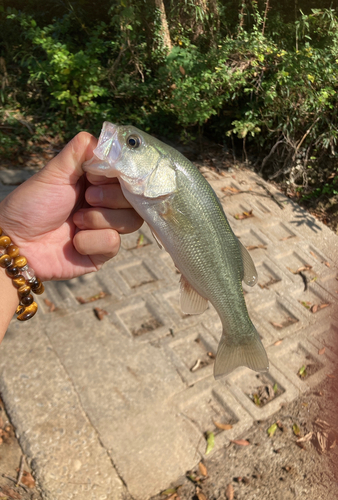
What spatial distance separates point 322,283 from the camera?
198 inches

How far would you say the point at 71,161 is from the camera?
2025 mm

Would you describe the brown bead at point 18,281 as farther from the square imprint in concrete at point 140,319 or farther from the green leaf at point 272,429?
the green leaf at point 272,429

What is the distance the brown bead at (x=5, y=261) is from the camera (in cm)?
208

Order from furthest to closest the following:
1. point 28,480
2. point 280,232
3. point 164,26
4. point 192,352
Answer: point 164,26, point 280,232, point 192,352, point 28,480

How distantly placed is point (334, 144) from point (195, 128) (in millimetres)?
2626

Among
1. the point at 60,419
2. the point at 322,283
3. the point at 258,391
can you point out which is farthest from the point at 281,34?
the point at 60,419

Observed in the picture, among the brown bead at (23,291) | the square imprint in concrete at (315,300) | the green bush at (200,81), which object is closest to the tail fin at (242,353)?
the brown bead at (23,291)

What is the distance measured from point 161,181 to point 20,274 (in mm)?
986

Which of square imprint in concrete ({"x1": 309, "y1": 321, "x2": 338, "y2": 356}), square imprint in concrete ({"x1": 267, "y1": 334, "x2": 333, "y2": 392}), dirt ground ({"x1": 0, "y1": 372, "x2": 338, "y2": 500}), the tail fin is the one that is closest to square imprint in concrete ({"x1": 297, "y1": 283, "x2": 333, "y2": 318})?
square imprint in concrete ({"x1": 309, "y1": 321, "x2": 338, "y2": 356})

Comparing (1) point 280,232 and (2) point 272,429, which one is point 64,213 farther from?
(1) point 280,232

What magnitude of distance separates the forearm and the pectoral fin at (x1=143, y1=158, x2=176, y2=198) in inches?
37.4

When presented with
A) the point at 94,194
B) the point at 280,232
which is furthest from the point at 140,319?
the point at 280,232

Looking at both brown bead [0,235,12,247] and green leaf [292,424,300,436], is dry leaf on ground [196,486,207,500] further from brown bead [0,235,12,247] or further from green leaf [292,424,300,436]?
brown bead [0,235,12,247]

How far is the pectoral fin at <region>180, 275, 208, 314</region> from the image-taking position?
79.2 inches
